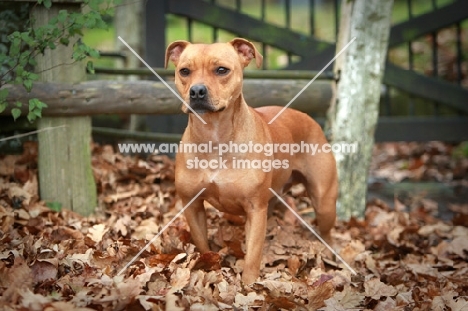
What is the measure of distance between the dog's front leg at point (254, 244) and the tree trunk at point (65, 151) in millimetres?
1638

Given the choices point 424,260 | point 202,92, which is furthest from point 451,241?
point 202,92

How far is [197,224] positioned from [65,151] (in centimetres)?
137

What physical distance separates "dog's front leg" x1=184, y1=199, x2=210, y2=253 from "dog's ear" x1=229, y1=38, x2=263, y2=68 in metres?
1.07

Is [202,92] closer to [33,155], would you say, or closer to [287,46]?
[33,155]

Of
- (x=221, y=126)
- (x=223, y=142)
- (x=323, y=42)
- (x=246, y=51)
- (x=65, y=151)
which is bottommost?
(x=65, y=151)

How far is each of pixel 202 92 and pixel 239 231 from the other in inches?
59.8

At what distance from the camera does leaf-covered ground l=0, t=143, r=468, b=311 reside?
3584 millimetres

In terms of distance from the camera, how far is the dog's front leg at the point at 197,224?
468cm

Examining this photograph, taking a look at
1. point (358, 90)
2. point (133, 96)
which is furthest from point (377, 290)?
point (133, 96)

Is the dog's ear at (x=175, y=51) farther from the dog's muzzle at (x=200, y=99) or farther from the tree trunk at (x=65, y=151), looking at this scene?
the tree trunk at (x=65, y=151)

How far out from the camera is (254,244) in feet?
14.7

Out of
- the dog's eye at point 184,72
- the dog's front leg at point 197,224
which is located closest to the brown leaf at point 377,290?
the dog's front leg at point 197,224

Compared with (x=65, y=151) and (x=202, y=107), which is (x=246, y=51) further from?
(x=65, y=151)

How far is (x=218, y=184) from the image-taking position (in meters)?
4.49
